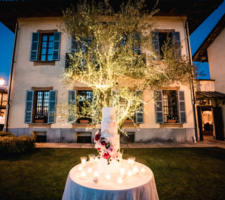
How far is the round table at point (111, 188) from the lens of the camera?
4.81 feet

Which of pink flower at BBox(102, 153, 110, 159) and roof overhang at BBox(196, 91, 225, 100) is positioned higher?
roof overhang at BBox(196, 91, 225, 100)

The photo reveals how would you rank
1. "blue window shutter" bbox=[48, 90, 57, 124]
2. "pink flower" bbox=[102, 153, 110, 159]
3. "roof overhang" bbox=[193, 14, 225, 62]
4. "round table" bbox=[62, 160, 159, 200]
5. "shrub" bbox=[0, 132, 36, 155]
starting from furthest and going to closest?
"roof overhang" bbox=[193, 14, 225, 62] < "blue window shutter" bbox=[48, 90, 57, 124] < "shrub" bbox=[0, 132, 36, 155] < "pink flower" bbox=[102, 153, 110, 159] < "round table" bbox=[62, 160, 159, 200]

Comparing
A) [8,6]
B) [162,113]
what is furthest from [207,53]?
[8,6]

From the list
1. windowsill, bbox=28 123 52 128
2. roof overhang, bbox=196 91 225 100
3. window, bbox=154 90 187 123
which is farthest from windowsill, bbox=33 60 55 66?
roof overhang, bbox=196 91 225 100

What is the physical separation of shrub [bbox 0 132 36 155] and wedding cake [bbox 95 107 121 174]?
4.94 metres

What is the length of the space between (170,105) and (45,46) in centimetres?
855

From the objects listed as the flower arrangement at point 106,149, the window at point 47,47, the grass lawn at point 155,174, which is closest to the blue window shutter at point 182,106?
the grass lawn at point 155,174

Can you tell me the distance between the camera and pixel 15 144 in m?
5.34

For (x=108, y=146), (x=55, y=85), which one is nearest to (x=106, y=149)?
(x=108, y=146)

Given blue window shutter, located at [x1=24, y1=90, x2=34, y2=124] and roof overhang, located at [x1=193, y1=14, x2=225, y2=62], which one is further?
roof overhang, located at [x1=193, y1=14, x2=225, y2=62]

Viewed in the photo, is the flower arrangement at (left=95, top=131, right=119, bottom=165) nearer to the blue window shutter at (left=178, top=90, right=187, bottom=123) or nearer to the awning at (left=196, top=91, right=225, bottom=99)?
the blue window shutter at (left=178, top=90, right=187, bottom=123)

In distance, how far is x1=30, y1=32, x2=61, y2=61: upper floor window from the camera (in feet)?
26.3

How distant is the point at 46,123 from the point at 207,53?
40.7 ft

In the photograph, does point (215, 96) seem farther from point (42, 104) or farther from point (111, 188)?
point (42, 104)
